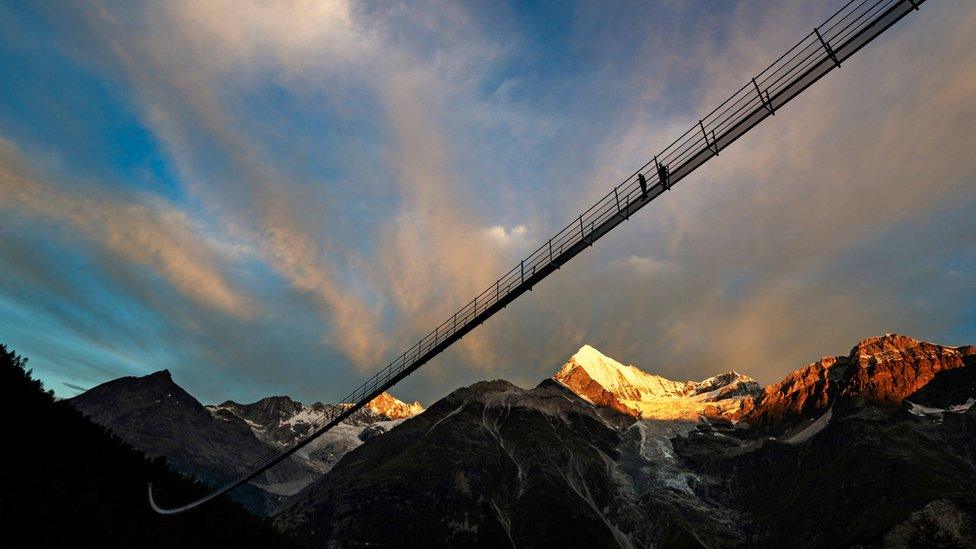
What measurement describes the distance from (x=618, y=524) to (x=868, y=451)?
79197 mm

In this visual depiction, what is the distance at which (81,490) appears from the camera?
30.2m

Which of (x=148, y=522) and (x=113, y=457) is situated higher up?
(x=113, y=457)

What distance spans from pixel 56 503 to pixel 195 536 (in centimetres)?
919

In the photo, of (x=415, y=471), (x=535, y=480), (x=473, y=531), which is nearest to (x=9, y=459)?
(x=473, y=531)

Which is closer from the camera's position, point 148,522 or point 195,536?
point 148,522

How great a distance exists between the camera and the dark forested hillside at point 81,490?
25594 mm

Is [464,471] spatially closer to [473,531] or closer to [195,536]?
[473,531]

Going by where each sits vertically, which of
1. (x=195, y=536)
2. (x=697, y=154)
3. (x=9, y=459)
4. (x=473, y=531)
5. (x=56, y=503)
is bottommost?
(x=473, y=531)

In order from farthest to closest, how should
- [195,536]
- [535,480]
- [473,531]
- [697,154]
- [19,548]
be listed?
[535,480] < [473,531] < [195,536] < [697,154] < [19,548]

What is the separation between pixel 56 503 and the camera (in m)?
27.1

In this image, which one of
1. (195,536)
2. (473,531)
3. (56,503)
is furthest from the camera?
(473,531)

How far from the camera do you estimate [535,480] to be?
186m

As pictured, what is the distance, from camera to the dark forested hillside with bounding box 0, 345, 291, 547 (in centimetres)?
2559

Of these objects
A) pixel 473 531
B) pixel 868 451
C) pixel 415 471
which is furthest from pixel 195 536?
pixel 868 451
